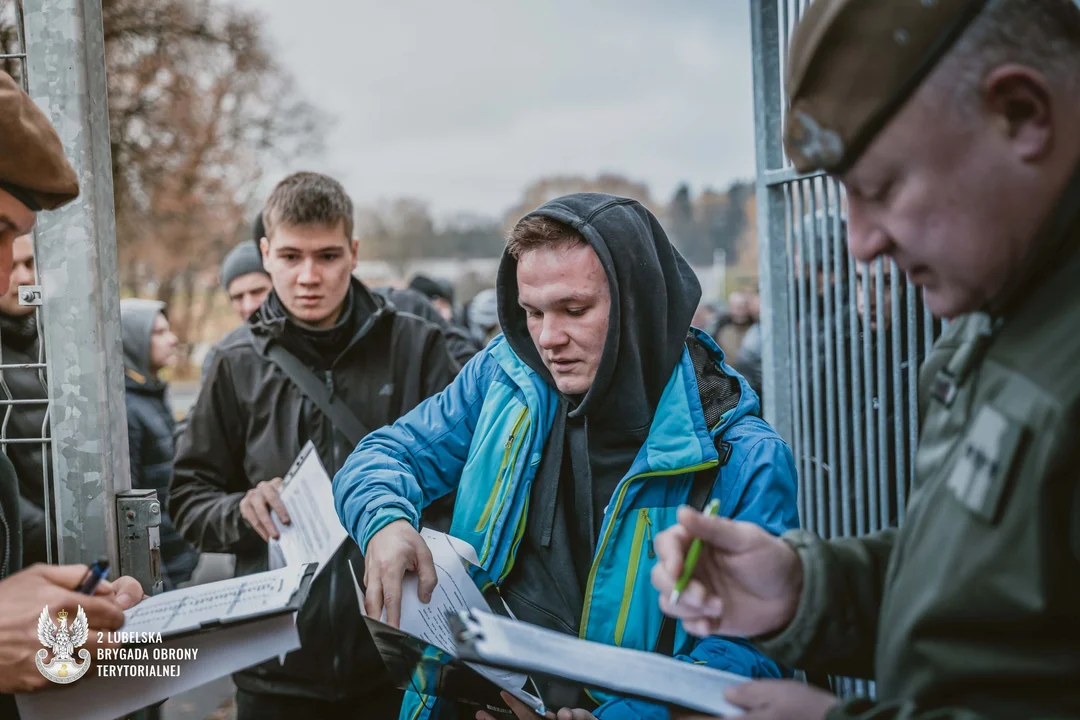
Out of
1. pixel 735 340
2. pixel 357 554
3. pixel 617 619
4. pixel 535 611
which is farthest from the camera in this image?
pixel 735 340

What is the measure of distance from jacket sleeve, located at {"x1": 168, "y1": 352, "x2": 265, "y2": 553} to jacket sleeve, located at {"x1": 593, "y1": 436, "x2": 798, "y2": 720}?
1.59 metres

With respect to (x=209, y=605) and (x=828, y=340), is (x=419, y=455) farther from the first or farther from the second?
(x=828, y=340)

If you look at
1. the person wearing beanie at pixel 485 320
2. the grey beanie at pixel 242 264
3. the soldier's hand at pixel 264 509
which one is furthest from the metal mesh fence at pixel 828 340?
the person wearing beanie at pixel 485 320

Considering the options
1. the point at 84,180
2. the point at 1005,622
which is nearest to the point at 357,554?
the point at 84,180

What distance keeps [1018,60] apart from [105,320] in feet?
5.97

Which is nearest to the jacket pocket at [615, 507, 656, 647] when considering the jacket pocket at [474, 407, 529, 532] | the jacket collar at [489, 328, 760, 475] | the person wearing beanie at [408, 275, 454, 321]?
the jacket collar at [489, 328, 760, 475]

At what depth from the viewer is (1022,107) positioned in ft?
3.08

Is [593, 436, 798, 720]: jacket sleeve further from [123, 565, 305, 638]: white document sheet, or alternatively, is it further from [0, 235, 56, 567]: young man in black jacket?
[0, 235, 56, 567]: young man in black jacket

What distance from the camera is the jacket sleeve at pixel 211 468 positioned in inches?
111

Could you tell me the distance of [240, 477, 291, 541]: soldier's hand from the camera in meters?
2.60

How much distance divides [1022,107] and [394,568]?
139 cm

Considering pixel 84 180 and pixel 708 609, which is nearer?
pixel 708 609

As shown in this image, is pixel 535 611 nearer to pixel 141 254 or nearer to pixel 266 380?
pixel 266 380

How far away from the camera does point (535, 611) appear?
1.93m
